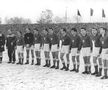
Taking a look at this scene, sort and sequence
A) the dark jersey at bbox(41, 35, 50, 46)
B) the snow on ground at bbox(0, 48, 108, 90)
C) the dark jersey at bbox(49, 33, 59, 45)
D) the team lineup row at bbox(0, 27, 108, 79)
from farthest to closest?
the dark jersey at bbox(41, 35, 50, 46) → the dark jersey at bbox(49, 33, 59, 45) → the team lineup row at bbox(0, 27, 108, 79) → the snow on ground at bbox(0, 48, 108, 90)

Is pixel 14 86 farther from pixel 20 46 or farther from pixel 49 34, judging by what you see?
pixel 20 46

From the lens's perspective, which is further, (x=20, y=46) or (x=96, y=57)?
(x=20, y=46)

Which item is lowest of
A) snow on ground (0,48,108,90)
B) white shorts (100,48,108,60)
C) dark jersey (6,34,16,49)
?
A: snow on ground (0,48,108,90)

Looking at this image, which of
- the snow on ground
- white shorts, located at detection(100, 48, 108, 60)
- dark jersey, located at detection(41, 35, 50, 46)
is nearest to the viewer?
the snow on ground

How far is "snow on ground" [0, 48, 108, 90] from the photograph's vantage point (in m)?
7.73

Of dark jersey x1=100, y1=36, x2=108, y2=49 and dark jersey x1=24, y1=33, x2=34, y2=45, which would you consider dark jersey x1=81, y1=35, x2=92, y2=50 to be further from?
dark jersey x1=24, y1=33, x2=34, y2=45

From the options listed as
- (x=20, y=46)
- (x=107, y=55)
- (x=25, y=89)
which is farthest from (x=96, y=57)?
(x=20, y=46)

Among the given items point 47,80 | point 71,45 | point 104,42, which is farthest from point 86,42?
point 47,80

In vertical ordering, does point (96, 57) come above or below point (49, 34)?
below

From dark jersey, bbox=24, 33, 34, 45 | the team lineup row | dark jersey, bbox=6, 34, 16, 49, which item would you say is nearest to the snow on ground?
the team lineup row

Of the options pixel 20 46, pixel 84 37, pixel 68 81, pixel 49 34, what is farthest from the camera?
pixel 20 46

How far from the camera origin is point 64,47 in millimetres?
10992

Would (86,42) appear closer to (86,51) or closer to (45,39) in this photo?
(86,51)

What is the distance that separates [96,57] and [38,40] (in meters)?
3.54
